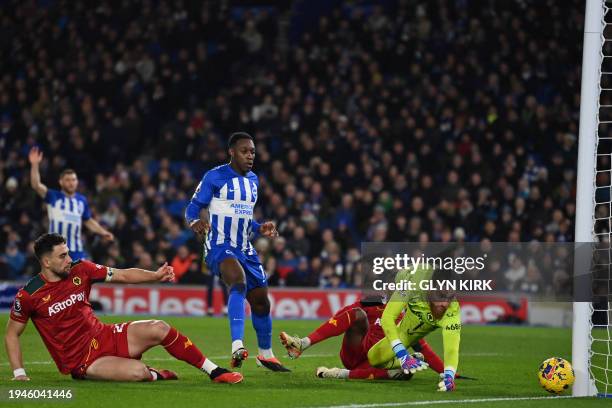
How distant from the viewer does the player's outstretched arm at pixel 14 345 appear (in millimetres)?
7809

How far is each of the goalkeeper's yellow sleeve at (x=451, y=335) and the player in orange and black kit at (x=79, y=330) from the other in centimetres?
183

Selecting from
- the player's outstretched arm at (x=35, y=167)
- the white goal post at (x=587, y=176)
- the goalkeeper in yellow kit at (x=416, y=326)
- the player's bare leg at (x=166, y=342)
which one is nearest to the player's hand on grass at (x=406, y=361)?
the goalkeeper in yellow kit at (x=416, y=326)

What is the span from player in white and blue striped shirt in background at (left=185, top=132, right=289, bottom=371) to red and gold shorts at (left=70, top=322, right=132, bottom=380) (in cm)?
152

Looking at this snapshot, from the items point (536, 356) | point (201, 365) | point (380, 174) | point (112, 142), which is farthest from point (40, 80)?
point (201, 365)

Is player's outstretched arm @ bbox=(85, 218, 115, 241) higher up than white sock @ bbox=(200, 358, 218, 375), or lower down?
higher up

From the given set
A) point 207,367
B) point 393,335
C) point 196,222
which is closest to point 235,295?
point 196,222

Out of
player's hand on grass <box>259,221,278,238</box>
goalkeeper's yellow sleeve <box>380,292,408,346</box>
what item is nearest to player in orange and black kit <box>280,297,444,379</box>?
goalkeeper's yellow sleeve <box>380,292,408,346</box>

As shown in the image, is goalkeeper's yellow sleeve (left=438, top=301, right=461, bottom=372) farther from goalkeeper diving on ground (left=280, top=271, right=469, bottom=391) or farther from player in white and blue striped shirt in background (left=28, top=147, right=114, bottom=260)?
player in white and blue striped shirt in background (left=28, top=147, right=114, bottom=260)

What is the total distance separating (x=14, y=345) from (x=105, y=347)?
2.27 ft

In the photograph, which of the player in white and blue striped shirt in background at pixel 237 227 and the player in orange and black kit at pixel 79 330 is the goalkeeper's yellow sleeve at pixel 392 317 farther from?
the player in white and blue striped shirt in background at pixel 237 227

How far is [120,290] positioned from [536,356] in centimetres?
974

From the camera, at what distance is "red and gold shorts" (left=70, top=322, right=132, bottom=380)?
789 centimetres

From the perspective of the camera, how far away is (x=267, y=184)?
21.5 metres

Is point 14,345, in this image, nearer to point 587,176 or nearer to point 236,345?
point 236,345
